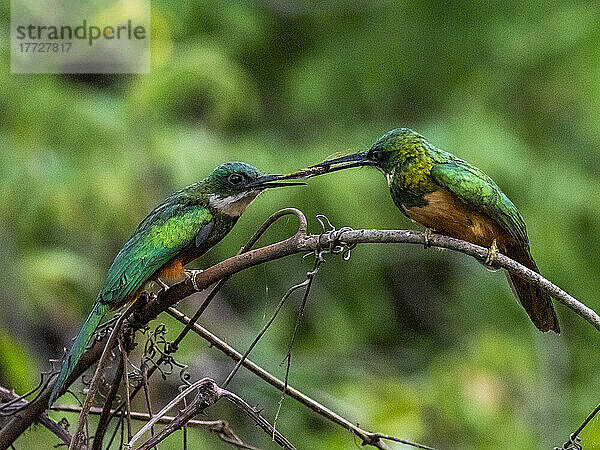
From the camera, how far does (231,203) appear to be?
1711mm

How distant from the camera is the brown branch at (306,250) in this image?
4.01 feet

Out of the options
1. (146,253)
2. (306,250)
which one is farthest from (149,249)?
(306,250)

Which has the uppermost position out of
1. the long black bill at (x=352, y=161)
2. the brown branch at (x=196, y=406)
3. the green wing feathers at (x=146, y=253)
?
the long black bill at (x=352, y=161)

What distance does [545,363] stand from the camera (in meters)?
3.19

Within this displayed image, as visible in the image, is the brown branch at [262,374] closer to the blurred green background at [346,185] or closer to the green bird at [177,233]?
the green bird at [177,233]

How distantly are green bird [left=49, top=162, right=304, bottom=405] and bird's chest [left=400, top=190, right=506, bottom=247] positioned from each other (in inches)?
10.3

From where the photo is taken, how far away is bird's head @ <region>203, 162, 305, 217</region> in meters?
1.71

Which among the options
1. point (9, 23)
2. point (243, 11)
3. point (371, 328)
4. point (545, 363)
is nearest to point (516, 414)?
point (545, 363)

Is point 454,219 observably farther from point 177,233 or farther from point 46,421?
point 46,421

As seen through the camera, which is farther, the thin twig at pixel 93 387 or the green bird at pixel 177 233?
the green bird at pixel 177 233

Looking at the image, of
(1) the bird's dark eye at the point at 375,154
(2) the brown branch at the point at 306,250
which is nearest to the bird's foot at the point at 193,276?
(2) the brown branch at the point at 306,250

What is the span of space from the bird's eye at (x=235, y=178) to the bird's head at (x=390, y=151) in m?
0.19

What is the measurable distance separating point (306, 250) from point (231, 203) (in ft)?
1.62

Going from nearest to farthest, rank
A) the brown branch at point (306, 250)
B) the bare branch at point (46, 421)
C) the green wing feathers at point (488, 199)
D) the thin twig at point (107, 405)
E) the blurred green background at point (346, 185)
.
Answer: the brown branch at point (306, 250) < the thin twig at point (107, 405) < the bare branch at point (46, 421) < the green wing feathers at point (488, 199) < the blurred green background at point (346, 185)
